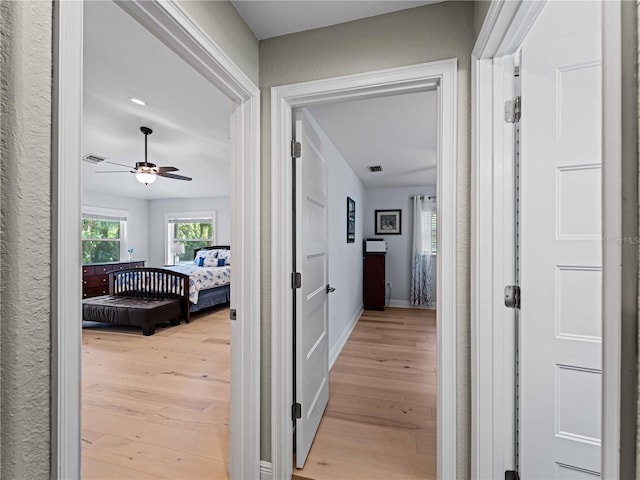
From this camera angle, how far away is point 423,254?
5.58m

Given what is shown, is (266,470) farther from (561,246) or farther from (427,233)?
(427,233)

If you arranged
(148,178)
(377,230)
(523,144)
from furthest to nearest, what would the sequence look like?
1. (377,230)
2. (148,178)
3. (523,144)

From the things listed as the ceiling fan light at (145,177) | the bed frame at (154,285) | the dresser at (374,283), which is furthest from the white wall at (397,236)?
the ceiling fan light at (145,177)

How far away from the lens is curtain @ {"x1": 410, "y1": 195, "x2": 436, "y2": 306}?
555 centimetres

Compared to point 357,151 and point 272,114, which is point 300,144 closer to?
point 272,114

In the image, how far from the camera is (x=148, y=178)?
12.7 ft

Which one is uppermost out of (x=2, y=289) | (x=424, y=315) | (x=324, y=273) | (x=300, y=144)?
(x=300, y=144)

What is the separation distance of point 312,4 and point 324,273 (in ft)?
5.13

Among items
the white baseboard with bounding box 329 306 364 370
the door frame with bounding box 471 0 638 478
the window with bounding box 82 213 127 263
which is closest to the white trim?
the door frame with bounding box 471 0 638 478

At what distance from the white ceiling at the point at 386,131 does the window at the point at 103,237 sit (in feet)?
19.4

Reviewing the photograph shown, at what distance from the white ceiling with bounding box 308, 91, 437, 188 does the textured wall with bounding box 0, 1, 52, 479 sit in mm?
1585

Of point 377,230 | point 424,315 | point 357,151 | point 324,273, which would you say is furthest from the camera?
point 377,230

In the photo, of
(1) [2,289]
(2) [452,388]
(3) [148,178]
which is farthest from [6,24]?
(3) [148,178]

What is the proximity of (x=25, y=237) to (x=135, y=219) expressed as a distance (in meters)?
8.30
